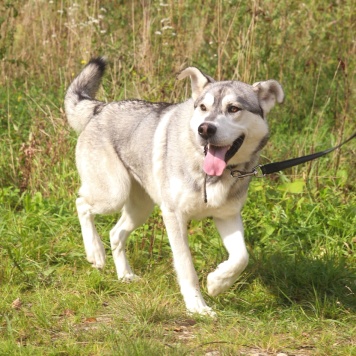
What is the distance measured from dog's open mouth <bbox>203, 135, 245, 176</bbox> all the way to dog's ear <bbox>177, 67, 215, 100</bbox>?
448mm

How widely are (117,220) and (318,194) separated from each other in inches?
64.4

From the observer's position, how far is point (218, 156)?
422cm

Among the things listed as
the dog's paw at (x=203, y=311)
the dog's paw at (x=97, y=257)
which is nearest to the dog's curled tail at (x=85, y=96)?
the dog's paw at (x=97, y=257)

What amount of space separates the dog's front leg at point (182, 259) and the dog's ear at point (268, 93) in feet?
2.80

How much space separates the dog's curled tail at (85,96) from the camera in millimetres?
5492

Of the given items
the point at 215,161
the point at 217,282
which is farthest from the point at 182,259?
the point at 215,161

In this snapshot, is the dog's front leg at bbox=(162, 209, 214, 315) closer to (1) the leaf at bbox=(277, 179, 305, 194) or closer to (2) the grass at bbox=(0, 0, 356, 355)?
(2) the grass at bbox=(0, 0, 356, 355)

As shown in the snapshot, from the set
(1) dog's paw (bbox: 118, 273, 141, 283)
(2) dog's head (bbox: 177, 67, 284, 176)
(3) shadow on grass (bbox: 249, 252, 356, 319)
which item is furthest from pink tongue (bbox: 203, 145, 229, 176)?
(1) dog's paw (bbox: 118, 273, 141, 283)

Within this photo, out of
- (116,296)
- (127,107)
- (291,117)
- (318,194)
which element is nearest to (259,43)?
(291,117)

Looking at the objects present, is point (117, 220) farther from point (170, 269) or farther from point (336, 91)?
point (336, 91)

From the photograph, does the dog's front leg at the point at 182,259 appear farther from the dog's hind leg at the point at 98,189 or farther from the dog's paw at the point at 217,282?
the dog's hind leg at the point at 98,189

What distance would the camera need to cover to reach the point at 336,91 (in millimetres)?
7301

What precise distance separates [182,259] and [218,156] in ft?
2.39

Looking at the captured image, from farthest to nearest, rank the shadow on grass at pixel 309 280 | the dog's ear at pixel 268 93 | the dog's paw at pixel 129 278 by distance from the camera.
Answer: the dog's paw at pixel 129 278 → the shadow on grass at pixel 309 280 → the dog's ear at pixel 268 93
